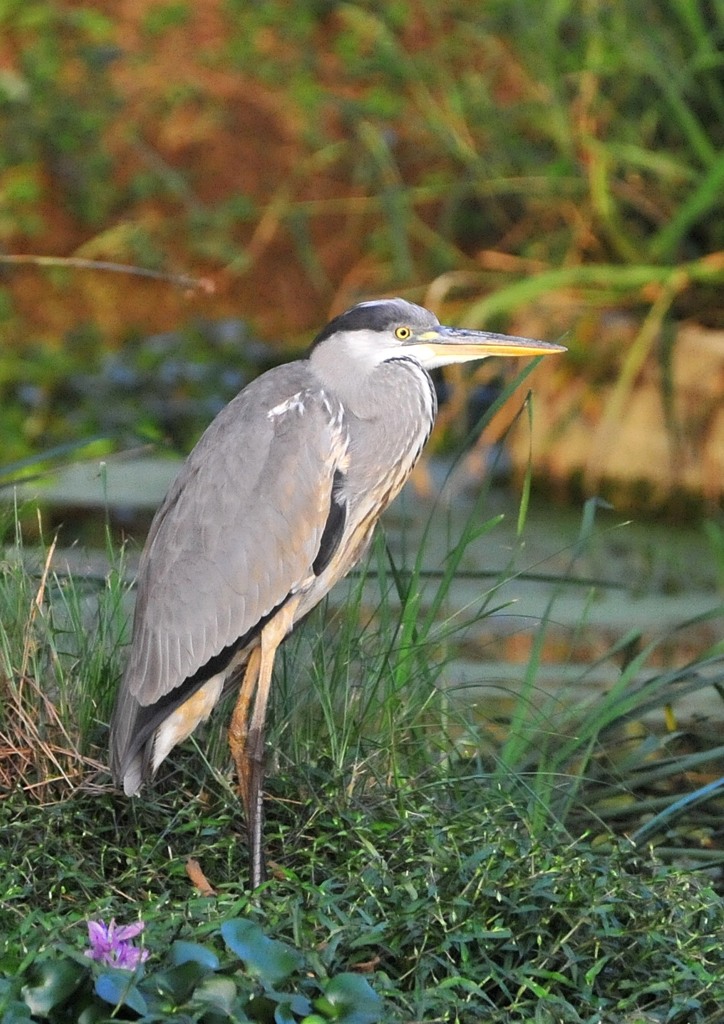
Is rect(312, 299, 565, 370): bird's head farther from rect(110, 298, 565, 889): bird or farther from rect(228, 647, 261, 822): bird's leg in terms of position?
rect(228, 647, 261, 822): bird's leg

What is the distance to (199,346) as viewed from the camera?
10.1 meters

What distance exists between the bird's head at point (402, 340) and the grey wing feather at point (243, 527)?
0.22 meters

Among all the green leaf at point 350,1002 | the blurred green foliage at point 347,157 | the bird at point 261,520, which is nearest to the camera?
the green leaf at point 350,1002

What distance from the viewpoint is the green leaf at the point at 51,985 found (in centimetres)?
274

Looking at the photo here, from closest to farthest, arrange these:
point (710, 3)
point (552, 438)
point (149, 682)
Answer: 1. point (149, 682)
2. point (552, 438)
3. point (710, 3)

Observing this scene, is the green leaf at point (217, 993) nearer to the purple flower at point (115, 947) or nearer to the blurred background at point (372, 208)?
the purple flower at point (115, 947)

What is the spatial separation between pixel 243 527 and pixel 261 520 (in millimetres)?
41

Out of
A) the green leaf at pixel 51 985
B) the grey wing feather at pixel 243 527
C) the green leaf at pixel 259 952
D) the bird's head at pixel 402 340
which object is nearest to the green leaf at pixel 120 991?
the green leaf at pixel 51 985

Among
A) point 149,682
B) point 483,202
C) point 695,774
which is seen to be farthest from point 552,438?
point 149,682

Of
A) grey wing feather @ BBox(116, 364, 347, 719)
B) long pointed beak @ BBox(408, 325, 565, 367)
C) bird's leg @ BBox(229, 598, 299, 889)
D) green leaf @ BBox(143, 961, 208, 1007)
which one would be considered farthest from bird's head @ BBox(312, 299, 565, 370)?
green leaf @ BBox(143, 961, 208, 1007)

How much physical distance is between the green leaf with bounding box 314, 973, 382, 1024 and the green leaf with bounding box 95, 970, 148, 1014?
0.90 feet

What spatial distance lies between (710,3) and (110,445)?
3.19m

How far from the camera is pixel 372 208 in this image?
390 inches

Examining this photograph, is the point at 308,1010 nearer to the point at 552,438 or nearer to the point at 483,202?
the point at 552,438
